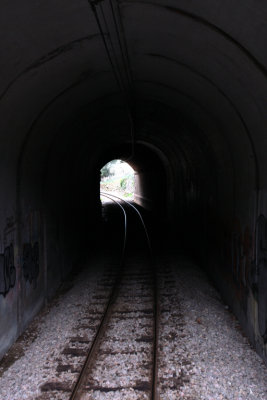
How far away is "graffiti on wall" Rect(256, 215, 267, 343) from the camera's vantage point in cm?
511

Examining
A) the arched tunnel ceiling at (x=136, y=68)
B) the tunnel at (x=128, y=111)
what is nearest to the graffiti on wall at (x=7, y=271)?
the tunnel at (x=128, y=111)

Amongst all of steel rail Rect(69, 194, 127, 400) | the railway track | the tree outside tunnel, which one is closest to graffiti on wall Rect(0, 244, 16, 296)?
the railway track

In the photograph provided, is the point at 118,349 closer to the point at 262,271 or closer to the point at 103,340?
the point at 103,340

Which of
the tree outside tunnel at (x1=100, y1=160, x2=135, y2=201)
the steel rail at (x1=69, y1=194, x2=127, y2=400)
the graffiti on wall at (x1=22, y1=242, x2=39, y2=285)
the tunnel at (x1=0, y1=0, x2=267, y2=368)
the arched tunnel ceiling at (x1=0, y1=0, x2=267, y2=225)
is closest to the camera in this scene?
the arched tunnel ceiling at (x1=0, y1=0, x2=267, y2=225)

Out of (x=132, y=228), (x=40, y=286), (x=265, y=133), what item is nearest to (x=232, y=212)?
(x=265, y=133)

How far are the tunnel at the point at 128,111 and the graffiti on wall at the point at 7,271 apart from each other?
0.03 m

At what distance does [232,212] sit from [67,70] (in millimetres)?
4329

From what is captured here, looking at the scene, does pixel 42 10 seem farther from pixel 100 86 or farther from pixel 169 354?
pixel 169 354

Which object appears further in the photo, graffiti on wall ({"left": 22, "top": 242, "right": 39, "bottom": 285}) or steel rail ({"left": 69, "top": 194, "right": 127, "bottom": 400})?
graffiti on wall ({"left": 22, "top": 242, "right": 39, "bottom": 285})

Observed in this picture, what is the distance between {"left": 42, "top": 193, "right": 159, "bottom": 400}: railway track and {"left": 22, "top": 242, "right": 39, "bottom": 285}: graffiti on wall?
4.86 feet

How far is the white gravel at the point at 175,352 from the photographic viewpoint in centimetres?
456

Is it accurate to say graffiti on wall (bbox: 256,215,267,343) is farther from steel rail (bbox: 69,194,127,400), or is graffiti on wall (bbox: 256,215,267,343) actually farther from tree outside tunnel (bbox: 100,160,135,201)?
tree outside tunnel (bbox: 100,160,135,201)

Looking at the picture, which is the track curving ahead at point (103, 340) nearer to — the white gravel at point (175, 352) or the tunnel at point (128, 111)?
the white gravel at point (175, 352)

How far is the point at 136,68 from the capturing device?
686cm
